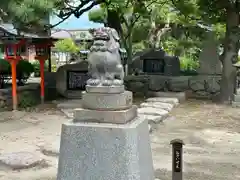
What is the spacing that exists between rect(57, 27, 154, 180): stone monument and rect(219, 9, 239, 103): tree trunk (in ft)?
28.7

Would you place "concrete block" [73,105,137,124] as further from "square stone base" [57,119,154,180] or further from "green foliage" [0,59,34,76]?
"green foliage" [0,59,34,76]

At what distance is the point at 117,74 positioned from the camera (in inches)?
165

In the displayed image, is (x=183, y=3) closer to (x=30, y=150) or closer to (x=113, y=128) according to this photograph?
(x=30, y=150)

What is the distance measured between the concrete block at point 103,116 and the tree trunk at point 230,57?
29.1 ft

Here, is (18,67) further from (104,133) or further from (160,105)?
(104,133)

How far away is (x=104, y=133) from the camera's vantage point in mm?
3918

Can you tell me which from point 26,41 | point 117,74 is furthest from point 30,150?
point 26,41

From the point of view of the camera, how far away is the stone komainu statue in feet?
13.5

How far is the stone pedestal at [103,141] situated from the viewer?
387cm

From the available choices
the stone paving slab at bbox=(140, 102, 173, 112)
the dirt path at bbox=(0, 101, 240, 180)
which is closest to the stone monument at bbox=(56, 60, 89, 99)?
the dirt path at bbox=(0, 101, 240, 180)

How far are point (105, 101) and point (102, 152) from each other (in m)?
0.50

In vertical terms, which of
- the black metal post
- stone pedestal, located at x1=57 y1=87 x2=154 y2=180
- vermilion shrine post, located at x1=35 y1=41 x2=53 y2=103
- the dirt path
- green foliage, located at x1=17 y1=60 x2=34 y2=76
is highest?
vermilion shrine post, located at x1=35 y1=41 x2=53 y2=103

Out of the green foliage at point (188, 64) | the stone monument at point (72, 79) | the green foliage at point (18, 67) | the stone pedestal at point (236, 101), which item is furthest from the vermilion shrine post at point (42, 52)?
the green foliage at point (188, 64)

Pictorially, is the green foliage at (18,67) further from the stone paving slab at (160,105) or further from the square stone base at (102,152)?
the square stone base at (102,152)
